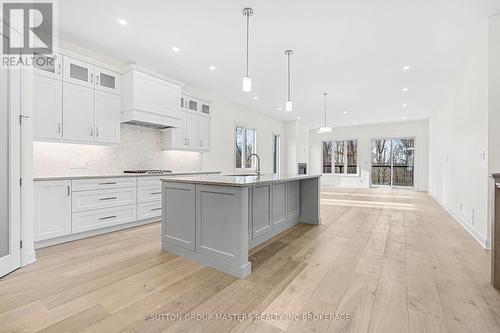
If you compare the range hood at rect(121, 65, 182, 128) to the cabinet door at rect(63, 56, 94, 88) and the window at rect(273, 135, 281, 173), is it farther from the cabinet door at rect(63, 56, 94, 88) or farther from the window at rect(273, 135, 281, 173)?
the window at rect(273, 135, 281, 173)

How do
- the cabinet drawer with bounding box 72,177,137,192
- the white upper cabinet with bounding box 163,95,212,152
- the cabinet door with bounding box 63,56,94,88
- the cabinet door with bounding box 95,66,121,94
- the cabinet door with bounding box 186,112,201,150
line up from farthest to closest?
the cabinet door with bounding box 186,112,201,150
the white upper cabinet with bounding box 163,95,212,152
the cabinet door with bounding box 95,66,121,94
the cabinet door with bounding box 63,56,94,88
the cabinet drawer with bounding box 72,177,137,192

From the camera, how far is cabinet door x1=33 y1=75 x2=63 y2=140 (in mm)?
3121

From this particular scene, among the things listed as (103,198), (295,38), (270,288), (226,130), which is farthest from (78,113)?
(226,130)

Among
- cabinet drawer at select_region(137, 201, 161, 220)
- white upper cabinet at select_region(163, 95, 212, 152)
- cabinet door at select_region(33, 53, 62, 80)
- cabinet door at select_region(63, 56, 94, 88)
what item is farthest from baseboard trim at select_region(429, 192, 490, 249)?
cabinet door at select_region(33, 53, 62, 80)

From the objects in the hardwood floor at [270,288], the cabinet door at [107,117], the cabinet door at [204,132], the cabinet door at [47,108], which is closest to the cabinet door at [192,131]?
the cabinet door at [204,132]

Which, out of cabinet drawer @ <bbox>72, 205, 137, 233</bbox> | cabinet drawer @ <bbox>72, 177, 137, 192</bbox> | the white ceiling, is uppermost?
the white ceiling

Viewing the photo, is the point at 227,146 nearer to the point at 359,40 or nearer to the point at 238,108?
the point at 238,108

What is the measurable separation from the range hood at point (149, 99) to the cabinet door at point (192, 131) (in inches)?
19.8

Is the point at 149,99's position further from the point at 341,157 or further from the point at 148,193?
the point at 341,157

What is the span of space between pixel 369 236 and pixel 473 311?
1771 mm

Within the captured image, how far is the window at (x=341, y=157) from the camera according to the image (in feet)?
36.0

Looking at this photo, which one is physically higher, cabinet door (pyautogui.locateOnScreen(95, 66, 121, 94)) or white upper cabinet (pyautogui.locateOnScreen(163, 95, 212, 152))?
cabinet door (pyautogui.locateOnScreen(95, 66, 121, 94))

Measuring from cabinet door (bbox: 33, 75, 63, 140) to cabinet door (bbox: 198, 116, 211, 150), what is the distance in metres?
2.74

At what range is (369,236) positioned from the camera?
3.46 meters
